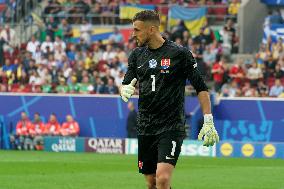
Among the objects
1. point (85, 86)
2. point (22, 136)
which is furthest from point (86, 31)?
point (22, 136)

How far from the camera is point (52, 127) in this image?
30297 millimetres

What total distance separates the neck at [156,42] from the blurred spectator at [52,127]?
19.9 m

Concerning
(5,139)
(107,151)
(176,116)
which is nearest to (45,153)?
(107,151)

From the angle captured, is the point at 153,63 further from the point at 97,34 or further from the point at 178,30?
the point at 97,34

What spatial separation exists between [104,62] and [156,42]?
22240 millimetres

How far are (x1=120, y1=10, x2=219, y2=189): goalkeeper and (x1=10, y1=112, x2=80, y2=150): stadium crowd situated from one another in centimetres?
1933

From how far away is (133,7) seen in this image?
36125 mm

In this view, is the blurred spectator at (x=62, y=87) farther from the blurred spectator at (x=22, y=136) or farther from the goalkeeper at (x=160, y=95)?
the goalkeeper at (x=160, y=95)

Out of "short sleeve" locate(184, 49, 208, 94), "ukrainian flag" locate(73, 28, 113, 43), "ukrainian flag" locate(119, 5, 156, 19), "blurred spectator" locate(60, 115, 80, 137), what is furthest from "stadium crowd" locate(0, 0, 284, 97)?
"short sleeve" locate(184, 49, 208, 94)

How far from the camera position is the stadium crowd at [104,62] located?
1173 inches

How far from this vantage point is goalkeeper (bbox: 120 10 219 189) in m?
10.2

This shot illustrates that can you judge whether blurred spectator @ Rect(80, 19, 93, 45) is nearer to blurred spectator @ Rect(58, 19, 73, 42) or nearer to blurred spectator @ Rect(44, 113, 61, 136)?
blurred spectator @ Rect(58, 19, 73, 42)

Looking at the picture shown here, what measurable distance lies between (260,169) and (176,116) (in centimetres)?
1074

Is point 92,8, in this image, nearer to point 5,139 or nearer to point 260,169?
point 5,139
